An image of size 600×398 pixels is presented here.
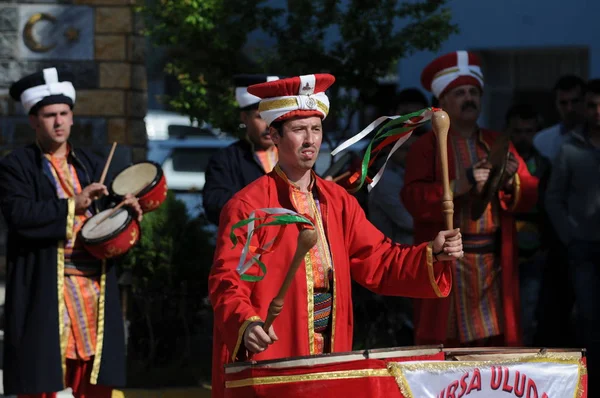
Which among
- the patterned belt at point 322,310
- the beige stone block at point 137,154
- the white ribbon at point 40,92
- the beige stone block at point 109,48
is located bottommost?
the patterned belt at point 322,310

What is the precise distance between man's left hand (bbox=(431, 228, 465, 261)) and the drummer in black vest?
2288 millimetres

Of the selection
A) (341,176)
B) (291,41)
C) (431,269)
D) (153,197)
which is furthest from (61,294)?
(291,41)

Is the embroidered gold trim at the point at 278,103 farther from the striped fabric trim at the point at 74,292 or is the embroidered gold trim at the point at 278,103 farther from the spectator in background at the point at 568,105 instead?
the spectator in background at the point at 568,105

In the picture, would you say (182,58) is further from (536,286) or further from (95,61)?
(536,286)

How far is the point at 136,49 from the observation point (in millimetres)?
8898

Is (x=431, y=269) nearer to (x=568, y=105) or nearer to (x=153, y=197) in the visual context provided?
(x=153, y=197)

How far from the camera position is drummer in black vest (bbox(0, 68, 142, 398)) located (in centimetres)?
616

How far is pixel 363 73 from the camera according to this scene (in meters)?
9.16

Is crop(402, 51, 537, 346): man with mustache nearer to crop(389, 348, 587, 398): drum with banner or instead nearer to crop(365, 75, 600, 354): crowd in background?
crop(365, 75, 600, 354): crowd in background

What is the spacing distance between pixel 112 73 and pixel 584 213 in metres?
3.57

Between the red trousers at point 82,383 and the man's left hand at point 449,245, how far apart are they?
2541 millimetres

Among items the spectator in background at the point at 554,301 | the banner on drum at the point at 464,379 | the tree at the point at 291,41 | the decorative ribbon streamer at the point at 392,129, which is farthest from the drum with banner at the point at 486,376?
the tree at the point at 291,41

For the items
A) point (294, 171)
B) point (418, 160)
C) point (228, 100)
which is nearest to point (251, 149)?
point (418, 160)

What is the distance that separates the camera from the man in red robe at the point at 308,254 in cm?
450
